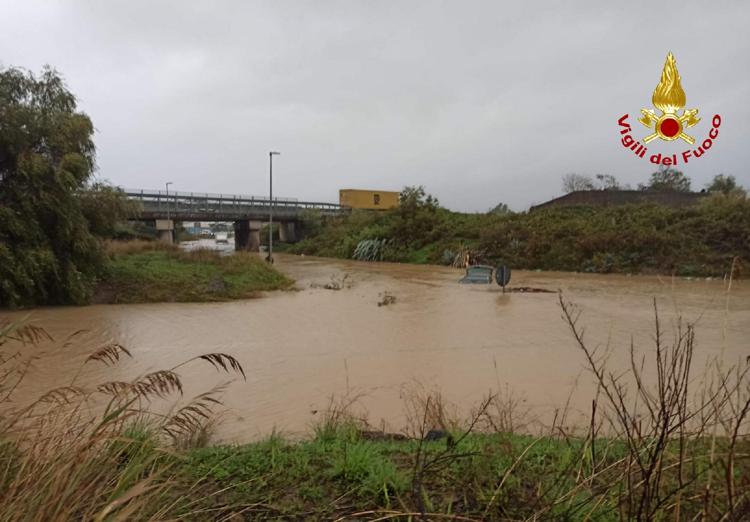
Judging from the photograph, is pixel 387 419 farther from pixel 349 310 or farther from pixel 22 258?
pixel 22 258

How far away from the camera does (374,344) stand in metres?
10.1

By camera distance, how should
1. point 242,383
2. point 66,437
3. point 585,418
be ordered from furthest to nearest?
point 242,383 → point 585,418 → point 66,437

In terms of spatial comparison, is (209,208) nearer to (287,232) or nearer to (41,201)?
(287,232)

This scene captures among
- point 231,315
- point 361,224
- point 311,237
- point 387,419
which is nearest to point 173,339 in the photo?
point 231,315

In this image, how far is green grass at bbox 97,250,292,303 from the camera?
1584cm

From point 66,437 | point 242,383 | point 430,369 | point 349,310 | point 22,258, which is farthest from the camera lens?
point 349,310

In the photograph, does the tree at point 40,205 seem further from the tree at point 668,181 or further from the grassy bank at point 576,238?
the tree at point 668,181

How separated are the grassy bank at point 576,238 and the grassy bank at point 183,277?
14716 millimetres

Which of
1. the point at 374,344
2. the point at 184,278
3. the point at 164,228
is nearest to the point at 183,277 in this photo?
the point at 184,278

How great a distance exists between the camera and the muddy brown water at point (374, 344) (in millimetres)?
6500

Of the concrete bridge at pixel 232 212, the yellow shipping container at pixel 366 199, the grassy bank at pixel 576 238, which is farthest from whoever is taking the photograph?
the yellow shipping container at pixel 366 199

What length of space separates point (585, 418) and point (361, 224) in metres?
41.7

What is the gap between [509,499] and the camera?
2.33 m

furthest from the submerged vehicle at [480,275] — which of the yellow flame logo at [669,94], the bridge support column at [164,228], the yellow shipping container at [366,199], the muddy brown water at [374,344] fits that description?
the yellow shipping container at [366,199]
